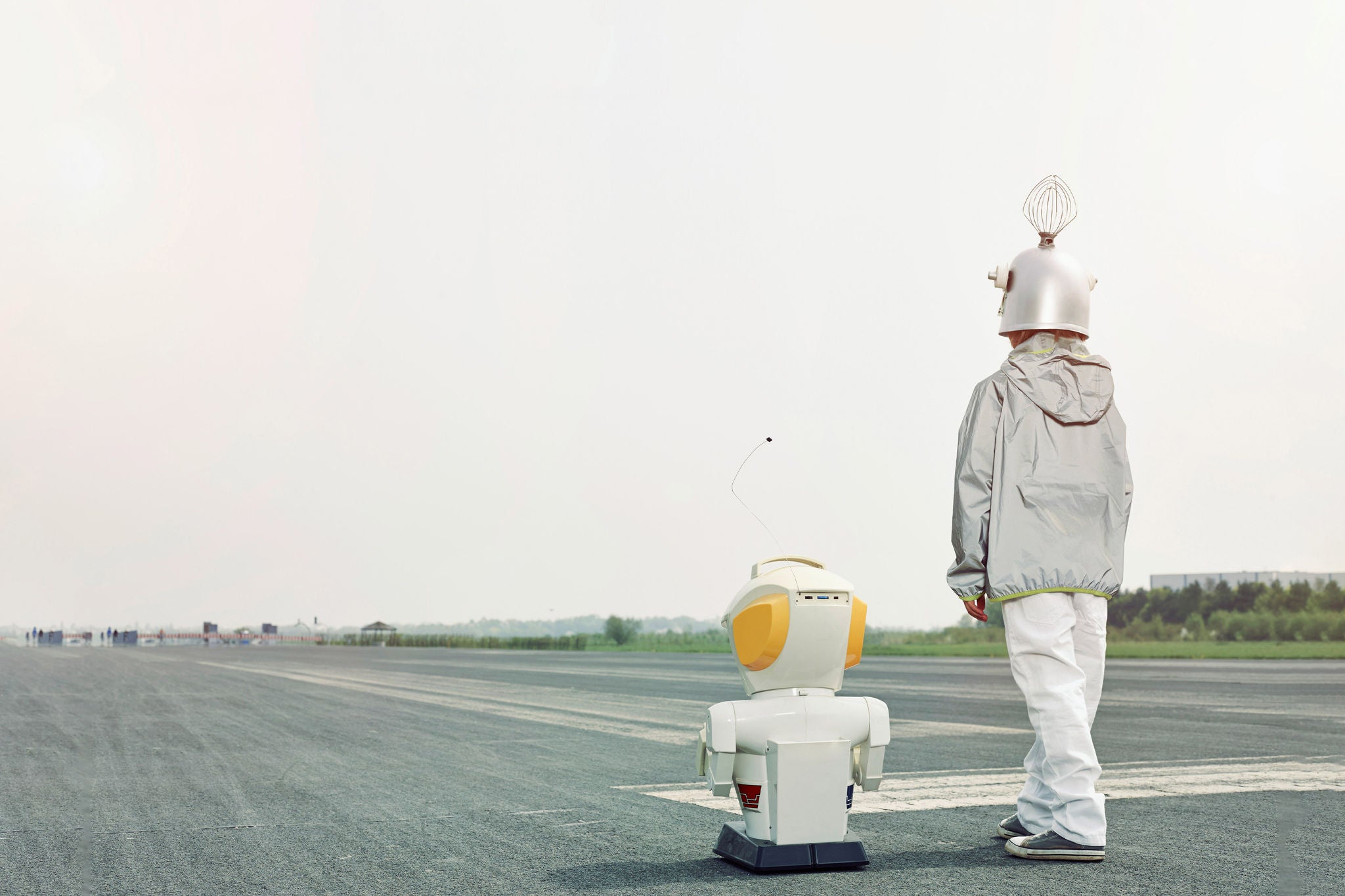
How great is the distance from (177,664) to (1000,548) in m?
33.0

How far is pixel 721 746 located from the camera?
15.9 feet

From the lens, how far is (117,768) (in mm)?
9242

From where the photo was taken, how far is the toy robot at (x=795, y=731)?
480 centimetres

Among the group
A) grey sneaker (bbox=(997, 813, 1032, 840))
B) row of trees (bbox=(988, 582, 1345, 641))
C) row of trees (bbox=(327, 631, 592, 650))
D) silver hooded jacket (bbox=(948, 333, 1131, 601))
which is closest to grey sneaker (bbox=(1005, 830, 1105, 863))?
grey sneaker (bbox=(997, 813, 1032, 840))

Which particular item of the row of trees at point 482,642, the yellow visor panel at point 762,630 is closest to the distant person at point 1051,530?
the yellow visor panel at point 762,630

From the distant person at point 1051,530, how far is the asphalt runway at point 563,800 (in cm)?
38

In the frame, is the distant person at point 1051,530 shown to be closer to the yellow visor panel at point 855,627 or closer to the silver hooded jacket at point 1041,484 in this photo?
the silver hooded jacket at point 1041,484

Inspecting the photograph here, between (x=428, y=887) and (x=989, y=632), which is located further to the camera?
(x=989, y=632)

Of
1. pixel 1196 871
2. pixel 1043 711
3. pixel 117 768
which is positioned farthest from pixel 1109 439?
pixel 117 768

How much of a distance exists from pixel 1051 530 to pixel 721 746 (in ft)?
6.31

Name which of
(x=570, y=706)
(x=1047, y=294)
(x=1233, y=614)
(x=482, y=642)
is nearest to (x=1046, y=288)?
(x=1047, y=294)

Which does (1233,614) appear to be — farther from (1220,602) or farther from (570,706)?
(570,706)

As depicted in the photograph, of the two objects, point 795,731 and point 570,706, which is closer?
point 795,731

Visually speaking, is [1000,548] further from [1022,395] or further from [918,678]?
[918,678]
